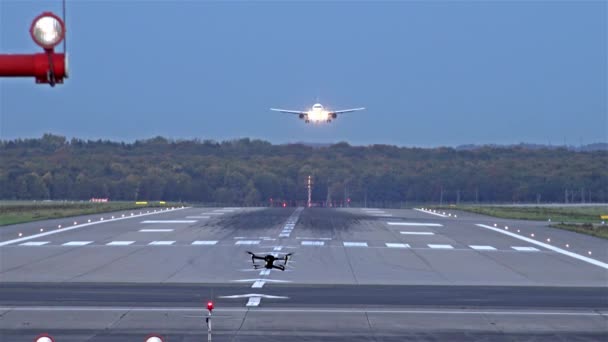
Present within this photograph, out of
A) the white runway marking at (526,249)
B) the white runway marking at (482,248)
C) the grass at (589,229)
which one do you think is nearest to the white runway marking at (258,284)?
the white runway marking at (482,248)

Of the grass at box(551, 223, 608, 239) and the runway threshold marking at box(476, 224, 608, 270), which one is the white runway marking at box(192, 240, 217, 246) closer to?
the runway threshold marking at box(476, 224, 608, 270)

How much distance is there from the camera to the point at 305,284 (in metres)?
30.9

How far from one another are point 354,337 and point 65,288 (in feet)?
40.9

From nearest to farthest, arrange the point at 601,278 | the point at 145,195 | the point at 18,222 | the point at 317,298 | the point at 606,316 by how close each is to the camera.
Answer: the point at 606,316 < the point at 317,298 < the point at 601,278 < the point at 18,222 < the point at 145,195

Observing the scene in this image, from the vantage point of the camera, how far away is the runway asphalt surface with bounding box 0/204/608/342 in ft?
69.2

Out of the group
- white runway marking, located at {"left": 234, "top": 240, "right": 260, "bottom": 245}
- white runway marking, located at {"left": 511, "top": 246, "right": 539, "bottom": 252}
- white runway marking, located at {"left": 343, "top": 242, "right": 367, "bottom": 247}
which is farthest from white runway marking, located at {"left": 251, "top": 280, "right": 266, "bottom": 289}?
white runway marking, located at {"left": 511, "top": 246, "right": 539, "bottom": 252}

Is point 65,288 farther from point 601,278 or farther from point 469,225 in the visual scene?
point 469,225

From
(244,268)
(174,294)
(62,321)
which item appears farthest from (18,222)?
(62,321)

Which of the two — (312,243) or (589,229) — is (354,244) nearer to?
(312,243)

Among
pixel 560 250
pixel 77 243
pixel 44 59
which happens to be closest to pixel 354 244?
pixel 560 250

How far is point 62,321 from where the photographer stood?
71.8 feet

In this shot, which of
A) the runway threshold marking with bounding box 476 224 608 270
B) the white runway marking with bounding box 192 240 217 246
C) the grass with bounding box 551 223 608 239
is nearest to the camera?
the runway threshold marking with bounding box 476 224 608 270

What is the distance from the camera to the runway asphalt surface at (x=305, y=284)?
21.1 m

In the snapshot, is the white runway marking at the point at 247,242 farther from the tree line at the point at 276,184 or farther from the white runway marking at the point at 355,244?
the tree line at the point at 276,184
